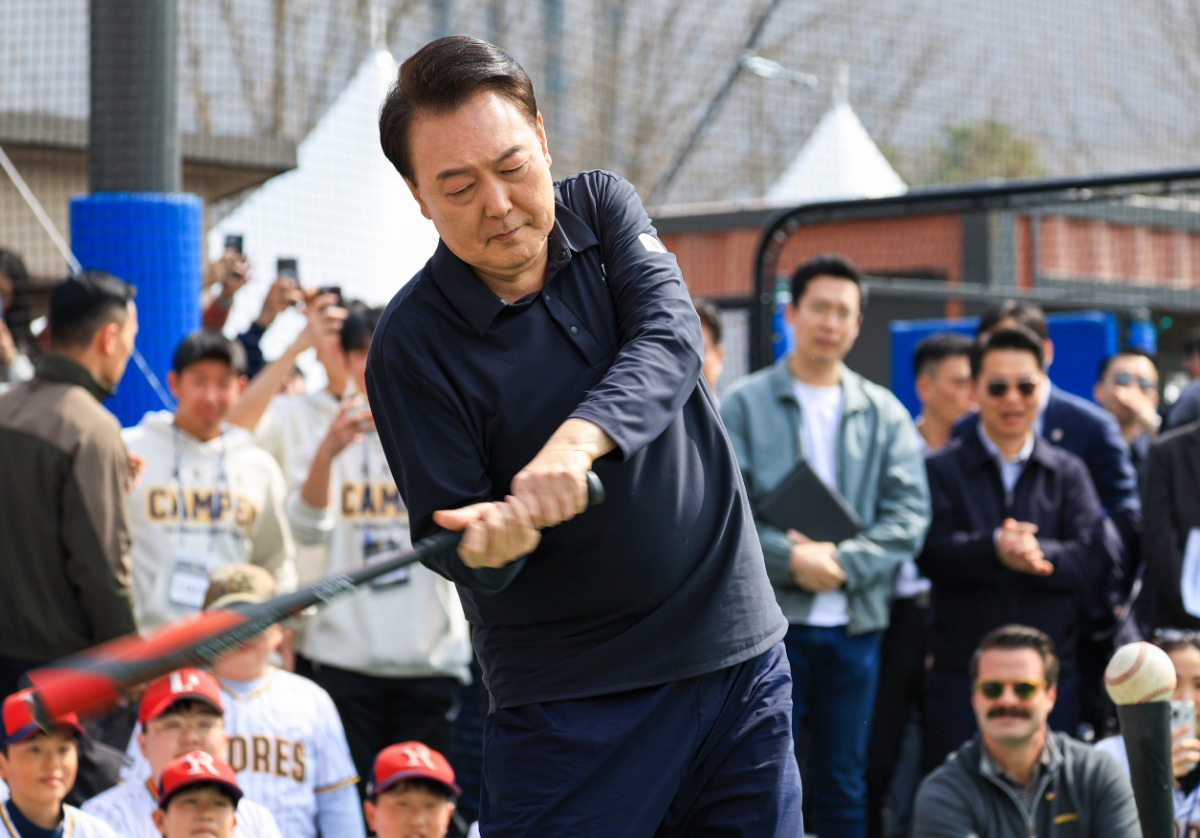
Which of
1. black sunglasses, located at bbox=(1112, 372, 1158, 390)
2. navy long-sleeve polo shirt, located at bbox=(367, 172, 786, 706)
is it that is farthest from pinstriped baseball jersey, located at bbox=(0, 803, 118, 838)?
black sunglasses, located at bbox=(1112, 372, 1158, 390)

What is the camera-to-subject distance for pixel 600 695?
276 cm

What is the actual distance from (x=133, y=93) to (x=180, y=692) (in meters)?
3.32

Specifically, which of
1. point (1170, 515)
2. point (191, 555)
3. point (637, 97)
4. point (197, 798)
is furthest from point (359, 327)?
point (637, 97)

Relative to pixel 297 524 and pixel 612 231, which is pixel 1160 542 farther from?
pixel 612 231

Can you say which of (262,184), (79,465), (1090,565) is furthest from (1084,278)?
(79,465)

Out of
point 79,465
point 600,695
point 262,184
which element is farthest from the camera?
point 262,184

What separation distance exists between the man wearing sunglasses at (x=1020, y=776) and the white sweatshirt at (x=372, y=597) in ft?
5.83

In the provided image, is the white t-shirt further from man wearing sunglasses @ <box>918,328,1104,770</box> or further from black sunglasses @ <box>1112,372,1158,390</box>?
black sunglasses @ <box>1112,372,1158,390</box>

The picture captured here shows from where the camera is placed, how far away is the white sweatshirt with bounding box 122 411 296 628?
5.80m

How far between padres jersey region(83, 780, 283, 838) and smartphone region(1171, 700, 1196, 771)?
2911mm

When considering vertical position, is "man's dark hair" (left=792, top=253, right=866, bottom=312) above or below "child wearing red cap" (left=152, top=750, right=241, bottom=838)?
above

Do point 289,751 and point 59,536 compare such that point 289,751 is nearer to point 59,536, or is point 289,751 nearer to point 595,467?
point 59,536

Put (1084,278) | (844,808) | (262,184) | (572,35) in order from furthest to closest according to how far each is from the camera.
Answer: (572,35)
(1084,278)
(262,184)
(844,808)

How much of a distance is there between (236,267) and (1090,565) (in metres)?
4.02
